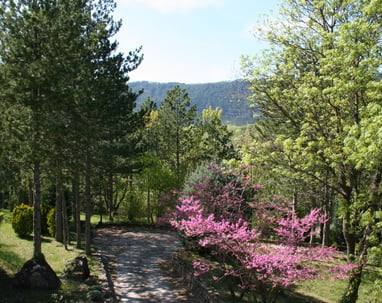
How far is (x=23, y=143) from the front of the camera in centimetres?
1012

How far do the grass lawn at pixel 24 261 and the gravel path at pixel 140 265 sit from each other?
1310 millimetres

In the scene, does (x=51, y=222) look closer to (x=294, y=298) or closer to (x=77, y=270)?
(x=77, y=270)

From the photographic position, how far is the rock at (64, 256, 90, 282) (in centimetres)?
1057

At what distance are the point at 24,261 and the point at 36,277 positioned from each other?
3094mm

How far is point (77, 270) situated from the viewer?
1079cm

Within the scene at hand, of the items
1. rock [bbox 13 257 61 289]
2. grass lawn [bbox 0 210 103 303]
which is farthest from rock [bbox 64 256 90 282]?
rock [bbox 13 257 61 289]

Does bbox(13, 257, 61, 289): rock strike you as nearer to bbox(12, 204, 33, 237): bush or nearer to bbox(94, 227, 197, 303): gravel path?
bbox(94, 227, 197, 303): gravel path

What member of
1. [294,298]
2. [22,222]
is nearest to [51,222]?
[22,222]

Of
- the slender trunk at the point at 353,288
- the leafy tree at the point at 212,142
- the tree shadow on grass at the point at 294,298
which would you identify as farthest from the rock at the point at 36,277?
the leafy tree at the point at 212,142

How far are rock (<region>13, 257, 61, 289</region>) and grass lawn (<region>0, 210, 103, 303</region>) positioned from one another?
0.70 ft

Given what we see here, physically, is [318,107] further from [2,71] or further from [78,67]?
[2,71]

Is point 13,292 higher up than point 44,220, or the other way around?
point 13,292

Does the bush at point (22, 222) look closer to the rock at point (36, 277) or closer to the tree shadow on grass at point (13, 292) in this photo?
the tree shadow on grass at point (13, 292)

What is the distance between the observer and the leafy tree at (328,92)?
304 inches
